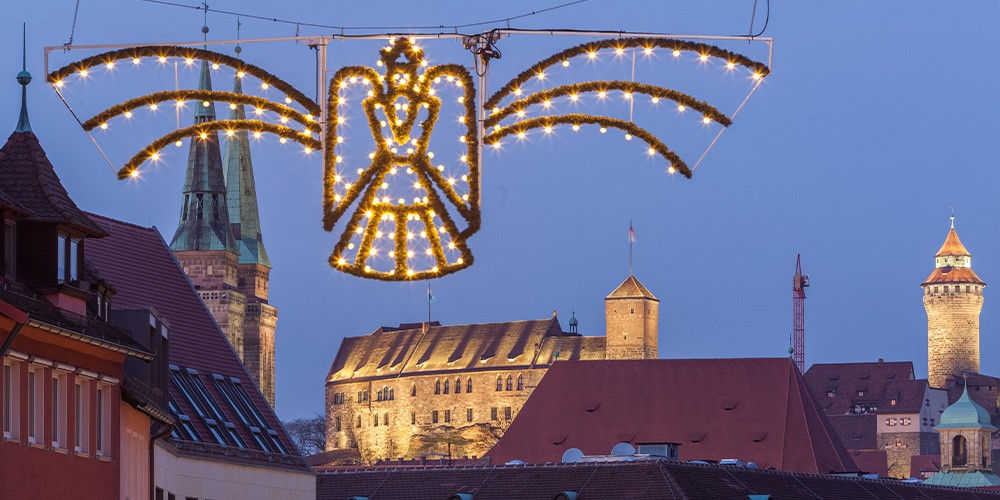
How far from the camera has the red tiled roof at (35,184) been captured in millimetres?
22344

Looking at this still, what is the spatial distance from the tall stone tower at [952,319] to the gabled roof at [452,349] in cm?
2630

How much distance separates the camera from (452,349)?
16262cm

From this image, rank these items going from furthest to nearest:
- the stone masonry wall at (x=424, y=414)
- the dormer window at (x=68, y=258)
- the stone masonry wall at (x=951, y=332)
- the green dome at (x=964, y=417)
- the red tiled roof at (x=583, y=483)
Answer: the stone masonry wall at (x=951, y=332) → the stone masonry wall at (x=424, y=414) → the green dome at (x=964, y=417) → the red tiled roof at (x=583, y=483) → the dormer window at (x=68, y=258)

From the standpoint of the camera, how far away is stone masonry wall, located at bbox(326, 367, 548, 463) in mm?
156125

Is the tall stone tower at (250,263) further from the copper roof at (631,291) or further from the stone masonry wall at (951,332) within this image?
the stone masonry wall at (951,332)

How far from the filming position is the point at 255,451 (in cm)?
3881

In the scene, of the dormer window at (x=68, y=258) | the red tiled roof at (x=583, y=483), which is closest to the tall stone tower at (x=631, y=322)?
the red tiled roof at (x=583, y=483)

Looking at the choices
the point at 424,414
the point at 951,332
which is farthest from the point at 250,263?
the point at 951,332

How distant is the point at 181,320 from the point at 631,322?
4367 inches

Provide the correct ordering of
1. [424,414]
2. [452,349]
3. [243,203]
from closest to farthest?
[243,203] → [424,414] → [452,349]

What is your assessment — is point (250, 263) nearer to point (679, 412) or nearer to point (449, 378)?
point (449, 378)

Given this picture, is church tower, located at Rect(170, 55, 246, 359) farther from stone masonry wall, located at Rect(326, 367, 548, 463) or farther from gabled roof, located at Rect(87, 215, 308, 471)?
gabled roof, located at Rect(87, 215, 308, 471)

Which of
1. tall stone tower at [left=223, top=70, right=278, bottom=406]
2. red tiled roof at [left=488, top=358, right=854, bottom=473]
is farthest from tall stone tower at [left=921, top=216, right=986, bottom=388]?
red tiled roof at [left=488, top=358, right=854, bottom=473]

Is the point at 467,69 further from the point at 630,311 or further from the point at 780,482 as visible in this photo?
the point at 630,311
